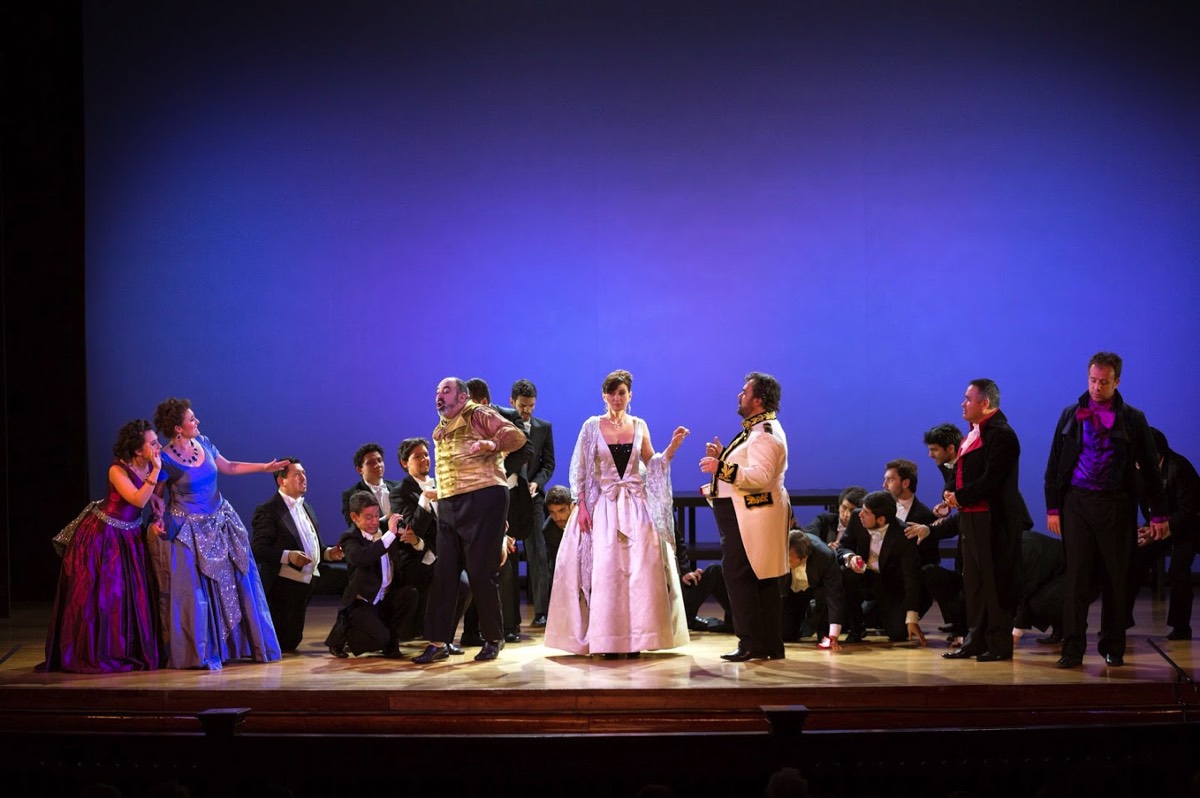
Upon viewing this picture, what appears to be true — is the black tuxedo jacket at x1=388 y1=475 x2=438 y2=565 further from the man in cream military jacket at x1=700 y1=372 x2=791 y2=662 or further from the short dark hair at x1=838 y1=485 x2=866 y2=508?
the short dark hair at x1=838 y1=485 x2=866 y2=508

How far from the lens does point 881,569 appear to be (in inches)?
237

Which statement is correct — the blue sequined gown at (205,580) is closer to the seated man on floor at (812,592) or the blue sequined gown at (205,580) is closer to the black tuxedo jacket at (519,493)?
the black tuxedo jacket at (519,493)

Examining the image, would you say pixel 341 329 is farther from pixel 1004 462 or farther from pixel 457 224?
pixel 1004 462

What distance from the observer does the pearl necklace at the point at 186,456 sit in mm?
5488

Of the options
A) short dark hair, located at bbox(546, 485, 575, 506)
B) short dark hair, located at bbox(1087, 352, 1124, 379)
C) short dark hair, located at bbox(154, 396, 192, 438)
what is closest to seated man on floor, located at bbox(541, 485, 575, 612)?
short dark hair, located at bbox(546, 485, 575, 506)

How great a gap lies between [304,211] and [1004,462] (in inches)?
198

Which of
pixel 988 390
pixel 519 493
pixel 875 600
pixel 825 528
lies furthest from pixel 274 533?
pixel 988 390

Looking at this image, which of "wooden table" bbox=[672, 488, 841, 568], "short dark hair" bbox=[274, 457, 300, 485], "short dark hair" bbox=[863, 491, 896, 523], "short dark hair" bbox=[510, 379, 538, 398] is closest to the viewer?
"short dark hair" bbox=[274, 457, 300, 485]

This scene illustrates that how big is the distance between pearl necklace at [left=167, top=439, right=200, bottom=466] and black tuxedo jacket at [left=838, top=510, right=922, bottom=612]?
307 centimetres

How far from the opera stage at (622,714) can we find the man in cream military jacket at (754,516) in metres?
0.21

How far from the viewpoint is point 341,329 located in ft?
27.1

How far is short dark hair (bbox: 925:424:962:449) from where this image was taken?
6125 millimetres

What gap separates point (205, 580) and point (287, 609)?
0.59m

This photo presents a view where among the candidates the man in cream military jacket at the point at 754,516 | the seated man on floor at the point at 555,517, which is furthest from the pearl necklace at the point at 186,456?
the man in cream military jacket at the point at 754,516
